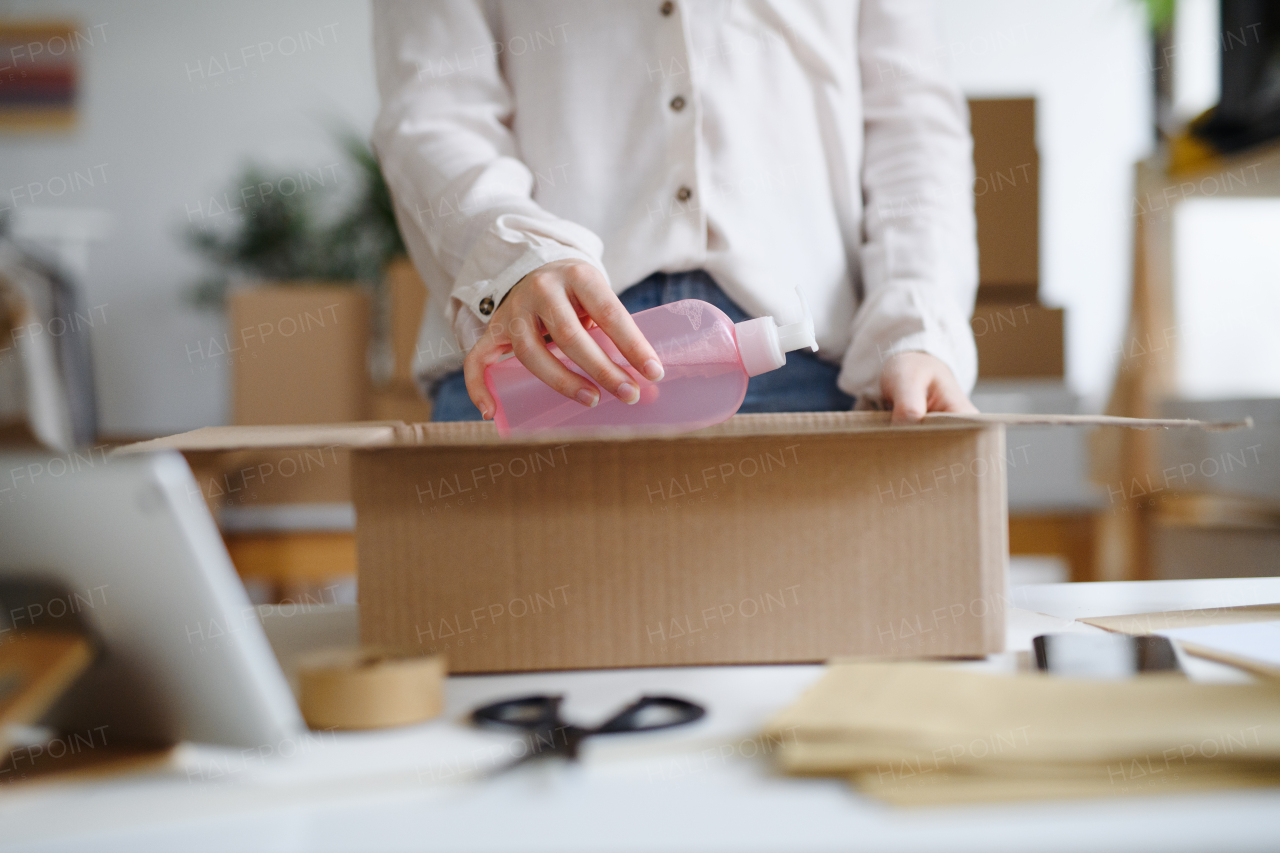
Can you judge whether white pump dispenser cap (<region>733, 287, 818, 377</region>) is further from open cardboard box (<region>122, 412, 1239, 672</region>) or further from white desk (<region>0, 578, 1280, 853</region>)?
white desk (<region>0, 578, 1280, 853</region>)

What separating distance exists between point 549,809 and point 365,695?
0.42 ft

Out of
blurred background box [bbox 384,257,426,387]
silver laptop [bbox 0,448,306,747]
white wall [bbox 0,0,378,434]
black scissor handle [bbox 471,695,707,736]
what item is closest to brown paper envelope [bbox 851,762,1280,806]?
black scissor handle [bbox 471,695,707,736]

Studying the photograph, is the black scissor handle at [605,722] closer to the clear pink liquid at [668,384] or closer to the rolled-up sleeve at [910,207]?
the clear pink liquid at [668,384]

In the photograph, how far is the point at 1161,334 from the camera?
2.04 meters

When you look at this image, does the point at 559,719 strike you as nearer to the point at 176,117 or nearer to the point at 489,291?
the point at 489,291

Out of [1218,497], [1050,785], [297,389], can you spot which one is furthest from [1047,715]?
[297,389]

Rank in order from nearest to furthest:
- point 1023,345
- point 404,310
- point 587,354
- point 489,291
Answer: point 587,354, point 489,291, point 1023,345, point 404,310

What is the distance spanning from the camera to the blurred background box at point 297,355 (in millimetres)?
2197

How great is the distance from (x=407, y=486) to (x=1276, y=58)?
1.92m

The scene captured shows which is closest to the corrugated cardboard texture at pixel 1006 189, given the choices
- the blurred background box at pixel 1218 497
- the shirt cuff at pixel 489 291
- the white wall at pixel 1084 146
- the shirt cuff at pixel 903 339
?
the blurred background box at pixel 1218 497

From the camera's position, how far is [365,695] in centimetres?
40

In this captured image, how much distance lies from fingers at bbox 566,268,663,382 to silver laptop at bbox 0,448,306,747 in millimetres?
236

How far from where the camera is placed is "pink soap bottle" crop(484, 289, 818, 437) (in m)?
0.50

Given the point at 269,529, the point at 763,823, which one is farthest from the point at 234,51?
the point at 763,823
